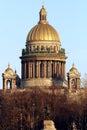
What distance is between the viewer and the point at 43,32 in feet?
632

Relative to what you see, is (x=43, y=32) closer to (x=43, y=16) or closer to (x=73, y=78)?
(x=43, y=16)

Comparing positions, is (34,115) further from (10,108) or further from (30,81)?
(30,81)

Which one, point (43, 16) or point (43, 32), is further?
point (43, 16)

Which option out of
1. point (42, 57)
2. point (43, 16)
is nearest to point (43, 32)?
point (43, 16)

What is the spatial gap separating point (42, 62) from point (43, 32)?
4.42m

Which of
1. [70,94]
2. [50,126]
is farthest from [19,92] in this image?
[50,126]

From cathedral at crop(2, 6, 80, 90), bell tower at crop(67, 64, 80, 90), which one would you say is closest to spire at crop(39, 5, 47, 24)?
cathedral at crop(2, 6, 80, 90)

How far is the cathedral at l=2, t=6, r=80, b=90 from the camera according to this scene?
19175 cm

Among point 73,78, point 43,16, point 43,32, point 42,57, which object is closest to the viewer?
point 73,78

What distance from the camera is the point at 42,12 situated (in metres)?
196

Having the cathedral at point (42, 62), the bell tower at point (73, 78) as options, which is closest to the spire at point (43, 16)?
the cathedral at point (42, 62)

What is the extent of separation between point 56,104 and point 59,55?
3454cm

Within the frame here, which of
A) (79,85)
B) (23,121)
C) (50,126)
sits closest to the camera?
(50,126)

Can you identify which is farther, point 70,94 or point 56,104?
point 70,94
